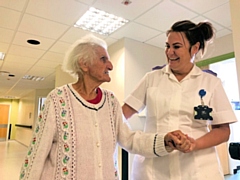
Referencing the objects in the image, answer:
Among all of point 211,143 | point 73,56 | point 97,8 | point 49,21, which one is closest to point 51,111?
point 73,56

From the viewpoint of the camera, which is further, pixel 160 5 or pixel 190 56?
pixel 160 5

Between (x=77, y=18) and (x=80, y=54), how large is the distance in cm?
221

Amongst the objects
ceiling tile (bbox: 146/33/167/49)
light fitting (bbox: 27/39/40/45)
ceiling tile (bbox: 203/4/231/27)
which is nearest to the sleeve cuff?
ceiling tile (bbox: 203/4/231/27)

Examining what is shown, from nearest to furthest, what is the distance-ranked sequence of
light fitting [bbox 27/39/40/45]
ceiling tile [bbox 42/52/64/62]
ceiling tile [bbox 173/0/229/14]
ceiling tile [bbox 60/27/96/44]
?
ceiling tile [bbox 173/0/229/14]
ceiling tile [bbox 60/27/96/44]
light fitting [bbox 27/39/40/45]
ceiling tile [bbox 42/52/64/62]

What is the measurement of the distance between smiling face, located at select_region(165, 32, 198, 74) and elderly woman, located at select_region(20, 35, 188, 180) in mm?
370

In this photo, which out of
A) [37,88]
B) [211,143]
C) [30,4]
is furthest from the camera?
[37,88]

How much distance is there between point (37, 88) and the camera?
9.80m

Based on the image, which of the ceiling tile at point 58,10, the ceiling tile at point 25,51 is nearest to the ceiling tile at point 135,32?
the ceiling tile at point 58,10

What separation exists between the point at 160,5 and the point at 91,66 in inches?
80.9

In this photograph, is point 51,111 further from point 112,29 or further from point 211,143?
point 112,29

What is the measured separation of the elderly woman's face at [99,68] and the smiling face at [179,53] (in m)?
0.37

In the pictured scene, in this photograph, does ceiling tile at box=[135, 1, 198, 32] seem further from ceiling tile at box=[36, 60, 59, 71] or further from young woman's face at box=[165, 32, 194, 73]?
ceiling tile at box=[36, 60, 59, 71]

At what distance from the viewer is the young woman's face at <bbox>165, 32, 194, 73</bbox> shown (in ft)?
3.74

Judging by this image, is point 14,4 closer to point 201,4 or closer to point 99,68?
point 99,68
